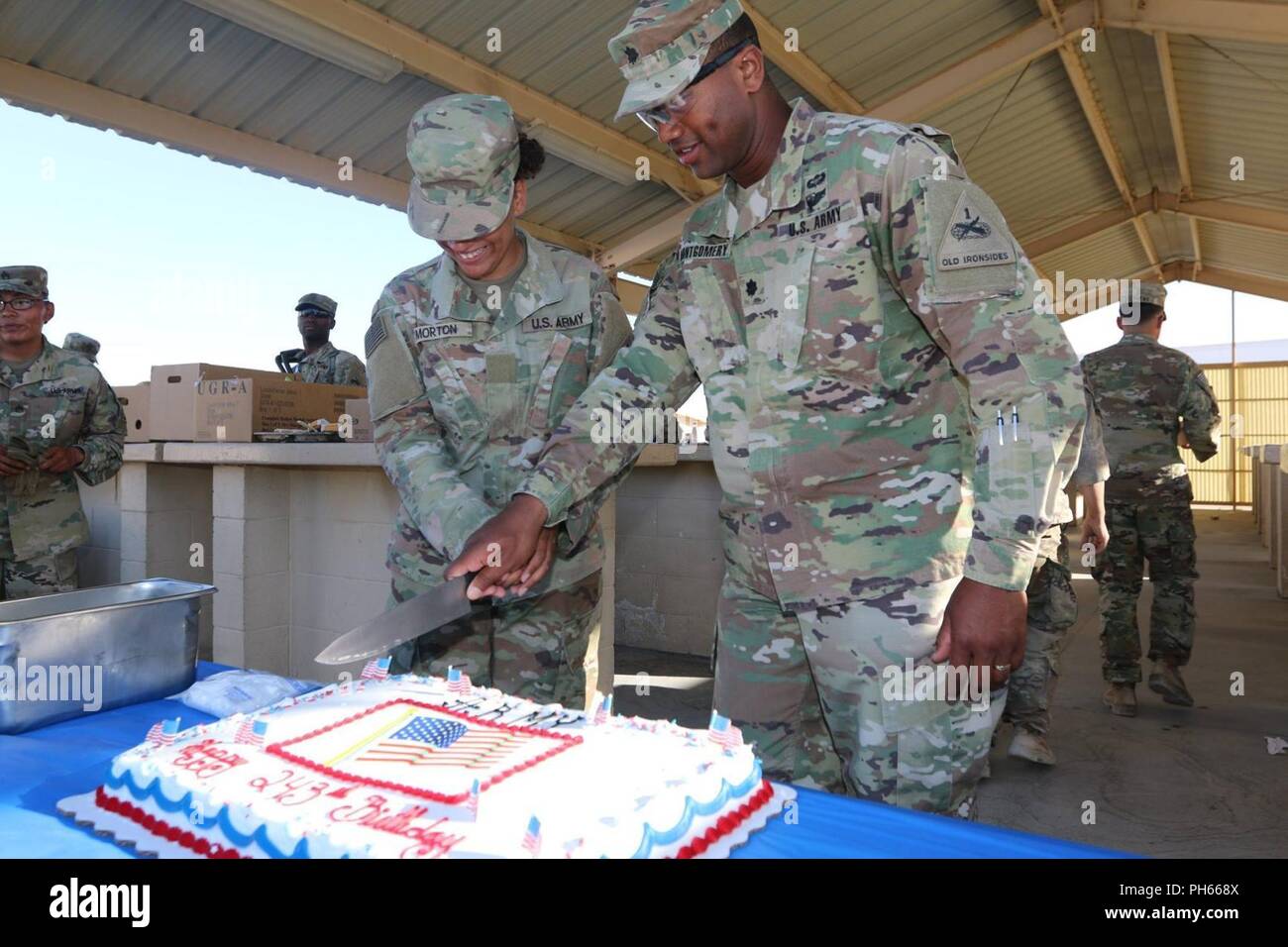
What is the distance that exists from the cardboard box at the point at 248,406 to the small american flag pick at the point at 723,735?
3.46 metres

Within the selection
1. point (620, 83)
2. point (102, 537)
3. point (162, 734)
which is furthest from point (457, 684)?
point (620, 83)

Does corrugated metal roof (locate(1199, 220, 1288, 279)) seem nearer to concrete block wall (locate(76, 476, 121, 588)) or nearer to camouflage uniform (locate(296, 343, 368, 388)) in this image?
camouflage uniform (locate(296, 343, 368, 388))

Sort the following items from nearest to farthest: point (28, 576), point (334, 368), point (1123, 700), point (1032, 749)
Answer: point (1032, 749) < point (28, 576) < point (1123, 700) < point (334, 368)

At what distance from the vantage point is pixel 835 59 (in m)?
6.80

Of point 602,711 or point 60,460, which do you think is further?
point 60,460

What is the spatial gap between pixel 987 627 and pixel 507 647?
3.28 ft

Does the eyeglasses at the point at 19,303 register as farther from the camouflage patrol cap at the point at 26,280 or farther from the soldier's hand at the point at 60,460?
the soldier's hand at the point at 60,460

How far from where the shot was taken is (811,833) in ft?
3.28

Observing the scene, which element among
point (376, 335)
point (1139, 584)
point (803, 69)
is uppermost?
point (803, 69)

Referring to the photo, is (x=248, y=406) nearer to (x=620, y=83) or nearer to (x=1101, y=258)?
(x=620, y=83)

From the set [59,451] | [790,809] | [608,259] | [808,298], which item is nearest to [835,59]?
[608,259]

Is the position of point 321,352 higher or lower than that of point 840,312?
higher

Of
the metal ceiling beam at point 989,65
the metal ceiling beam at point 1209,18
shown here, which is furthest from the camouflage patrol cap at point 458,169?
the metal ceiling beam at point 989,65
